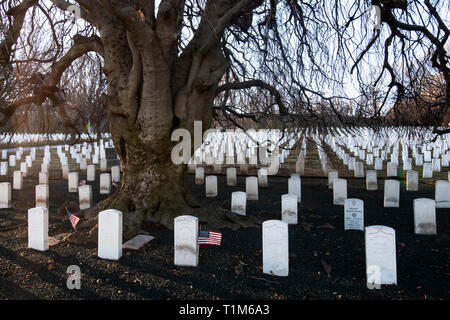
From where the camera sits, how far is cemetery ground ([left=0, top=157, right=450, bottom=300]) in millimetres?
3404

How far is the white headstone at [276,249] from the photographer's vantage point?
3.88m

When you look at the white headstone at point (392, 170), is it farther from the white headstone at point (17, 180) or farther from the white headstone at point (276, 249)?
the white headstone at point (17, 180)

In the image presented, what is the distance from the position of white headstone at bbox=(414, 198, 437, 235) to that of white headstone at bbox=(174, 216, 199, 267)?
350cm

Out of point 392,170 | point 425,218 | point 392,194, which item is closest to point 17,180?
A: point 392,194

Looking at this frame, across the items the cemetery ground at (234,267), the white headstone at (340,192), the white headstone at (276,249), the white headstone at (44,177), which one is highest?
the white headstone at (44,177)

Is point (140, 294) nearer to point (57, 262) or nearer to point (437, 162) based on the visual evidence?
point (57, 262)

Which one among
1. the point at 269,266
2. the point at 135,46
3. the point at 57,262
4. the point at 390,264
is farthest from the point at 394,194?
the point at 57,262

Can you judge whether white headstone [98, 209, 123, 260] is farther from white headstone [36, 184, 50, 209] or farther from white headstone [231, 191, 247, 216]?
white headstone [36, 184, 50, 209]

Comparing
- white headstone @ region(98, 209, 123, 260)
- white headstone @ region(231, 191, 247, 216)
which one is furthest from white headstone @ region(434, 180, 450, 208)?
white headstone @ region(98, 209, 123, 260)

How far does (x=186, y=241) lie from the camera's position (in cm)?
414

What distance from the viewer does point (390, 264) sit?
3643 millimetres

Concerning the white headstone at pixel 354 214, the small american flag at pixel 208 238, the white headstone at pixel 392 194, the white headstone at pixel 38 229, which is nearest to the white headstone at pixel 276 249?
the small american flag at pixel 208 238

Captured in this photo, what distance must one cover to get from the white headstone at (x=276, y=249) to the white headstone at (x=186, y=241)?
2.67ft

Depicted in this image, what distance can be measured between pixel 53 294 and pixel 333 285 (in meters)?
2.72
